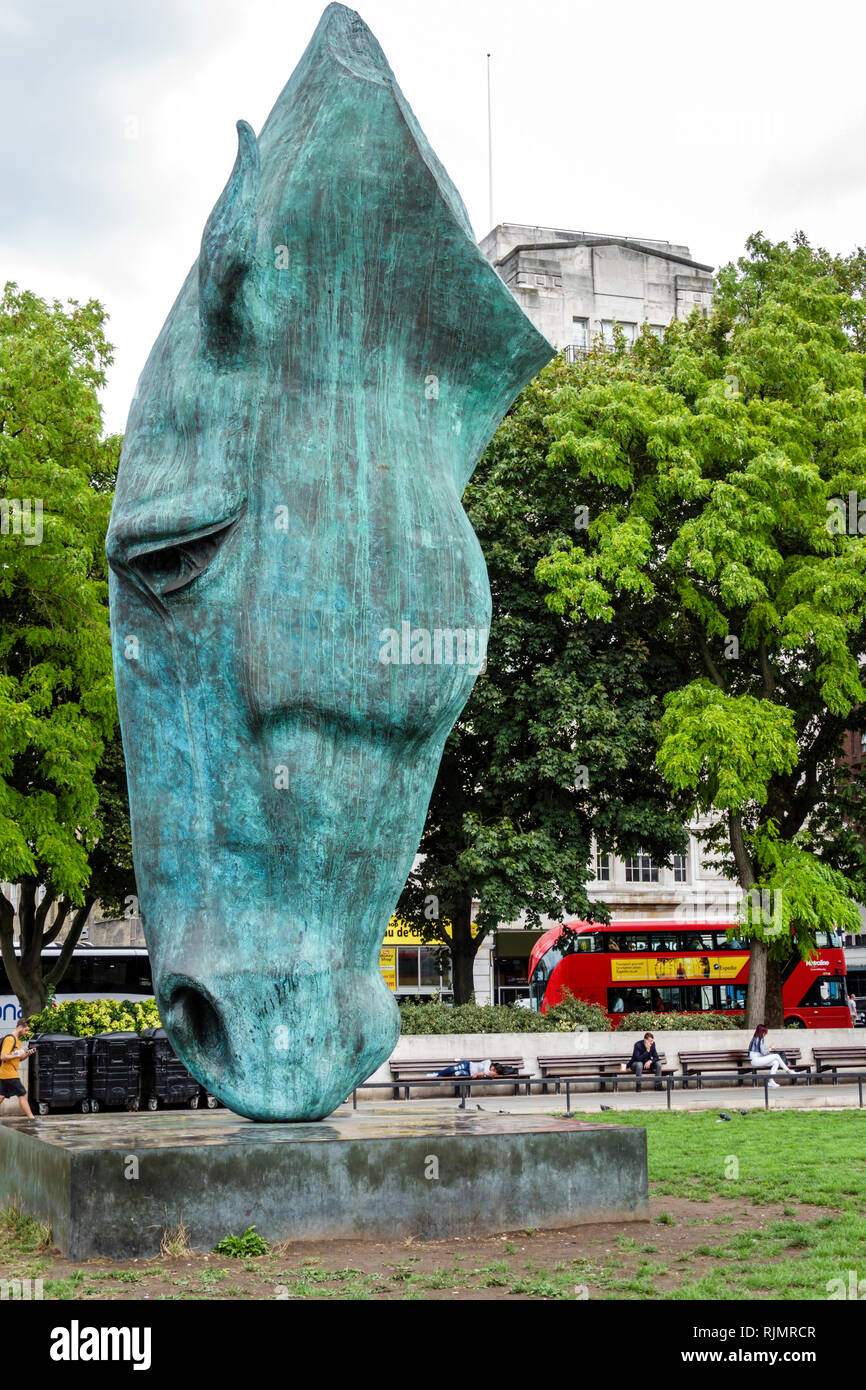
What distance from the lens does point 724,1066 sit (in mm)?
24141

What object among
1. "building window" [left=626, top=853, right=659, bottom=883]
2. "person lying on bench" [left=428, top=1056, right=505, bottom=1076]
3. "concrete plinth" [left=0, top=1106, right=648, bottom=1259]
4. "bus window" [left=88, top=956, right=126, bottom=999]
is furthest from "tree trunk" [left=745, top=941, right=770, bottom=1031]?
"building window" [left=626, top=853, right=659, bottom=883]

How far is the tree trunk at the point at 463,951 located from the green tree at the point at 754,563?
4.93 m

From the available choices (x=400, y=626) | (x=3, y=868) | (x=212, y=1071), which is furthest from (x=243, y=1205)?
(x=3, y=868)

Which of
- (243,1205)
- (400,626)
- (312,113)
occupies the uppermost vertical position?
(312,113)

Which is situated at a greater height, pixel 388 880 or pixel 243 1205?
pixel 388 880

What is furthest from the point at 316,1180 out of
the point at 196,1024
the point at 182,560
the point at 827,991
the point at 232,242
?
the point at 827,991

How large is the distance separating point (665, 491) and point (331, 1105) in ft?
60.4

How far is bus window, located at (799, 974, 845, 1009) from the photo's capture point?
34656 mm

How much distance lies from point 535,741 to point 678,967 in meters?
10.3

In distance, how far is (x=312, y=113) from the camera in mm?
8930

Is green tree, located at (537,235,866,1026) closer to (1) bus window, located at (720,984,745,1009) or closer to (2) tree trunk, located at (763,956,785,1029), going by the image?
(2) tree trunk, located at (763,956,785,1029)

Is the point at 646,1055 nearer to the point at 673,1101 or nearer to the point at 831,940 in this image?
the point at 673,1101

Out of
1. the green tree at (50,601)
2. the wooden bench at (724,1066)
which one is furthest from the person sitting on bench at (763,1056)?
the green tree at (50,601)
